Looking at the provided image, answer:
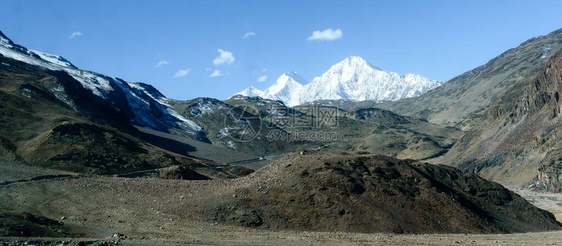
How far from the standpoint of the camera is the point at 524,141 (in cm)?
11094

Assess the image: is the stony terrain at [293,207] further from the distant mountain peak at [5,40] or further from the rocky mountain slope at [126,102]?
the distant mountain peak at [5,40]

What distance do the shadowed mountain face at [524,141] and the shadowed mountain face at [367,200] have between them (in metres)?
63.2

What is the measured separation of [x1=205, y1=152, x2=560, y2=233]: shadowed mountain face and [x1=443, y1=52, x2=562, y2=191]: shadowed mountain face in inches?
2489

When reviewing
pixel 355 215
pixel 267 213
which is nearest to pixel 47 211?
pixel 267 213

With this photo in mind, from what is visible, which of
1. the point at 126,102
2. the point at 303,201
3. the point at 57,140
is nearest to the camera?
the point at 303,201

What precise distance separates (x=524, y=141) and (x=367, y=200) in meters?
97.7

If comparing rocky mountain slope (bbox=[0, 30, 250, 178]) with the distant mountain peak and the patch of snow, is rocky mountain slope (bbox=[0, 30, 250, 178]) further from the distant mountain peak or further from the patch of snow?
the distant mountain peak

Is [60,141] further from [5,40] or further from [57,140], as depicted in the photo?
[5,40]

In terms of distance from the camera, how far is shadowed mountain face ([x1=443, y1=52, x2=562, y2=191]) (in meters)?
94.9

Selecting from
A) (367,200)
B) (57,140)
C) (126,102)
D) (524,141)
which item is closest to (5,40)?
(126,102)

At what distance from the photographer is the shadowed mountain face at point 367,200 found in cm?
3058

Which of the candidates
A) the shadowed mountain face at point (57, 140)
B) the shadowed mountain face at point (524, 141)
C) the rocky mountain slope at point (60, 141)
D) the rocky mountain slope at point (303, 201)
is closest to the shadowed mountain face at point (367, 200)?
the rocky mountain slope at point (303, 201)

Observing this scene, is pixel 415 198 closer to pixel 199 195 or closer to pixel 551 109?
pixel 199 195

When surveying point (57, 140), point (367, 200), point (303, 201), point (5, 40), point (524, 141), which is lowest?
point (367, 200)
